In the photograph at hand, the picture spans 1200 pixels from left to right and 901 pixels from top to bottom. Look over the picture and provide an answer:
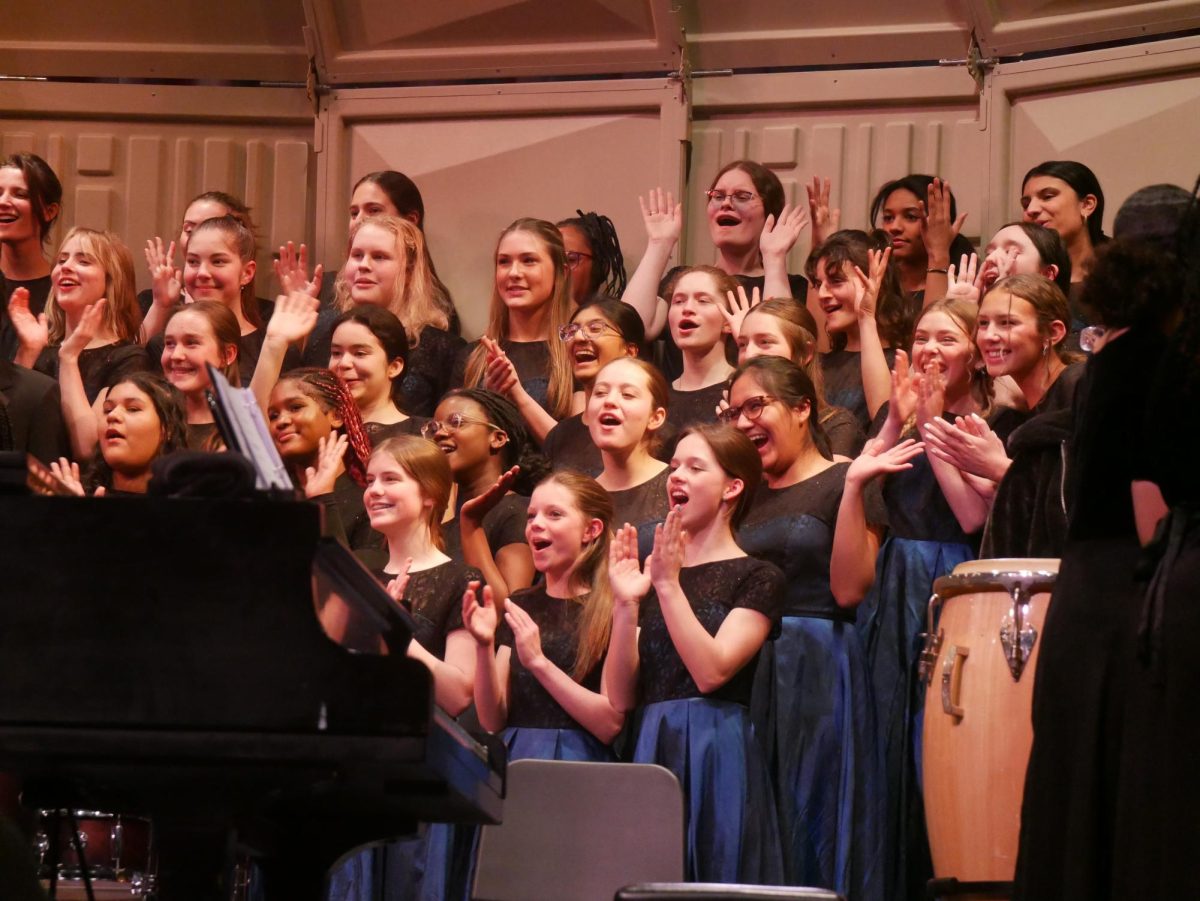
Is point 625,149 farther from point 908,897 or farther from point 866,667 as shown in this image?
point 908,897

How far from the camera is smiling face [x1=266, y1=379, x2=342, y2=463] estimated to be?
4.44 meters

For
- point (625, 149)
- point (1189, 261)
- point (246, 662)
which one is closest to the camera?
point (246, 662)

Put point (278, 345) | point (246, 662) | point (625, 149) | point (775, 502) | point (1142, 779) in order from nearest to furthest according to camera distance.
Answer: point (246, 662) < point (1142, 779) < point (775, 502) < point (278, 345) < point (625, 149)

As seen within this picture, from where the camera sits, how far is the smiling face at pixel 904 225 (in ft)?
17.0

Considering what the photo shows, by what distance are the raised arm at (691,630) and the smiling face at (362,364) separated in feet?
4.49

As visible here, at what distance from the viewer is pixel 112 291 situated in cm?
509

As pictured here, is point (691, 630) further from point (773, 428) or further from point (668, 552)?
point (773, 428)

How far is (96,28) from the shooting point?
6.35 metres

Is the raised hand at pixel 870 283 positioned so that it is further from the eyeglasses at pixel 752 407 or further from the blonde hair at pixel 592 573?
the blonde hair at pixel 592 573

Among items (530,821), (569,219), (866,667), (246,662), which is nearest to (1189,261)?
(246,662)

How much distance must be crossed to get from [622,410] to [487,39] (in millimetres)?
2493

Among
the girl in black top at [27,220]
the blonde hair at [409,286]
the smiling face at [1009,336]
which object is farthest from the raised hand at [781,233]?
the girl in black top at [27,220]

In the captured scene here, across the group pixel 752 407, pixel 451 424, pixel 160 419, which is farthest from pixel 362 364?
pixel 752 407

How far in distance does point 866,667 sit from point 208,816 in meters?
2.14
